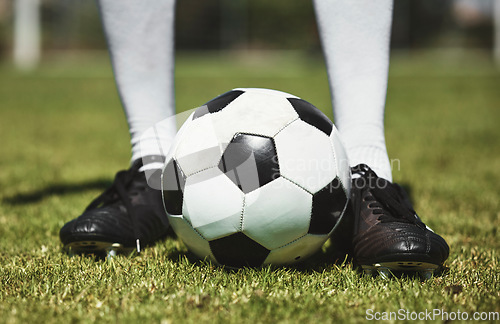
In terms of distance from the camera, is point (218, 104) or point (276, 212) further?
point (218, 104)

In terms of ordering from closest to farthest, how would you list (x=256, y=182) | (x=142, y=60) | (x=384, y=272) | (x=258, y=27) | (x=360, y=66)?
(x=256, y=182) → (x=384, y=272) → (x=360, y=66) → (x=142, y=60) → (x=258, y=27)

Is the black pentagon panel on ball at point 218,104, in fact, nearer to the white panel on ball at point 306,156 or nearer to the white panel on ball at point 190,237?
the white panel on ball at point 306,156

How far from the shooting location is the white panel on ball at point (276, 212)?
160 cm

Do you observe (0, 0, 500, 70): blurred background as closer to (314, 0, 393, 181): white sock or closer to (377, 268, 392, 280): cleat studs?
(314, 0, 393, 181): white sock

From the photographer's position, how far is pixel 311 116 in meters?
1.75

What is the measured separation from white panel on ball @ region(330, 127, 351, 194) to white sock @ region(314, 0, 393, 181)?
10.5 inches

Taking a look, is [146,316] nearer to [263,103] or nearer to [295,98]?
[263,103]

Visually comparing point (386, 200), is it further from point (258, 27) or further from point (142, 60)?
point (258, 27)

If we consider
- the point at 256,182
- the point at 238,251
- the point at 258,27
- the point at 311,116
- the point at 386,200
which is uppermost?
the point at 311,116

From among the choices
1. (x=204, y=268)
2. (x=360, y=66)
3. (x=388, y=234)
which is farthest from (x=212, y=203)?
(x=360, y=66)

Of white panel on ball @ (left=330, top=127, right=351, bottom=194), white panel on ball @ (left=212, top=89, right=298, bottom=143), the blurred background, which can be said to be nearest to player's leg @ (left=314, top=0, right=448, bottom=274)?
white panel on ball @ (left=330, top=127, right=351, bottom=194)

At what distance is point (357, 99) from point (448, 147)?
2966 millimetres

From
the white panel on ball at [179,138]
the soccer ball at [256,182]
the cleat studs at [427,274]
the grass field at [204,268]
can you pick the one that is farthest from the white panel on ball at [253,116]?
the cleat studs at [427,274]

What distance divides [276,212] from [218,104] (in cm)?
47
